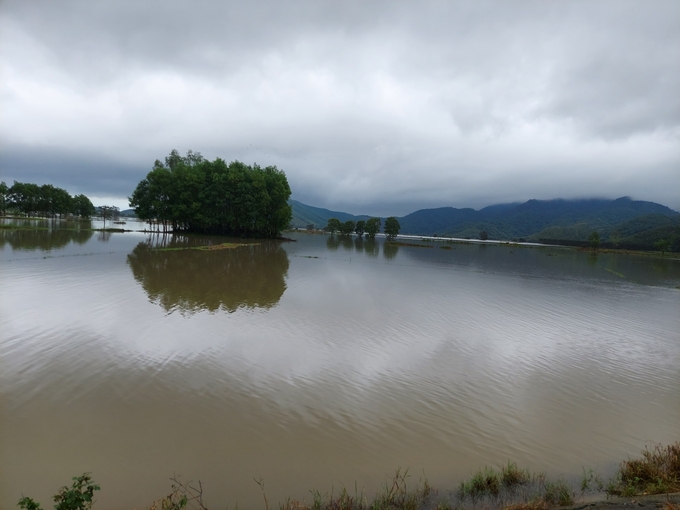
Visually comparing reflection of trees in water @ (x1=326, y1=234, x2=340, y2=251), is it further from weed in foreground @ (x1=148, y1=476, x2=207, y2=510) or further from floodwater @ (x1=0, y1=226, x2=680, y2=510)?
weed in foreground @ (x1=148, y1=476, x2=207, y2=510)

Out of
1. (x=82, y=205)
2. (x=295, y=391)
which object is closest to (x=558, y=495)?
(x=295, y=391)

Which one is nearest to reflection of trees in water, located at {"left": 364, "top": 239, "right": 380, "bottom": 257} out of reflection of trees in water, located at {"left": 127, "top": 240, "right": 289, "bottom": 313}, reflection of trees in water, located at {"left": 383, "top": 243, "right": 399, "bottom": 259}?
reflection of trees in water, located at {"left": 383, "top": 243, "right": 399, "bottom": 259}

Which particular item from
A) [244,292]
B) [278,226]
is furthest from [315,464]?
[278,226]

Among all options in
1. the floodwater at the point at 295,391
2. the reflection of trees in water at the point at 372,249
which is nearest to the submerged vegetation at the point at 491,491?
the floodwater at the point at 295,391

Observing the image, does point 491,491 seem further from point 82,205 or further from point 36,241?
point 82,205

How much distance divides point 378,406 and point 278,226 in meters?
68.0

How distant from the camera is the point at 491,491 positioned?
5.09 m

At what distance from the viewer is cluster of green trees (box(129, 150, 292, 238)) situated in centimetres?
6838

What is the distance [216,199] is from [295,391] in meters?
68.9

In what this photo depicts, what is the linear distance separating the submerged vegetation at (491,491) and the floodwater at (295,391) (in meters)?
0.24

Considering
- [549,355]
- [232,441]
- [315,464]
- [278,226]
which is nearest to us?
[315,464]

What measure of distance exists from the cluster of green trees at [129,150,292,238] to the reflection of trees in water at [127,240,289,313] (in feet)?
133

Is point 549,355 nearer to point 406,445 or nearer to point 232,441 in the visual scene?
point 406,445

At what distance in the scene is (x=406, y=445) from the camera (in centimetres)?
634
